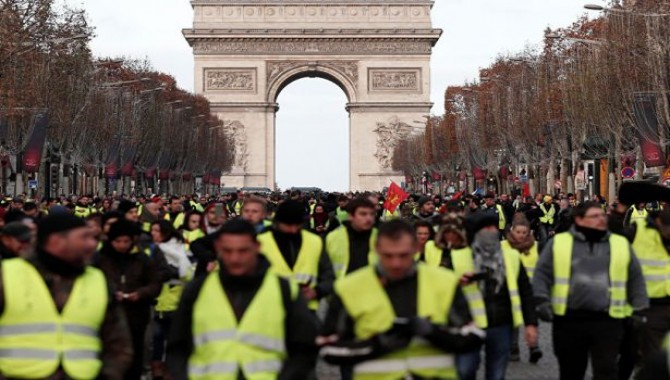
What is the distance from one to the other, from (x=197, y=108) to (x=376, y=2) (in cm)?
1514

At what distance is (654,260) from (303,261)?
3100 mm

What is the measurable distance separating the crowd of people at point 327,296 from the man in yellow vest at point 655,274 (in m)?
0.01

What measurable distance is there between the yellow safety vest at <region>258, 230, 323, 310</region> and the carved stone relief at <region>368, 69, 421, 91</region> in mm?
95260

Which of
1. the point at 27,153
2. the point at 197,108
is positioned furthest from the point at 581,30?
the point at 197,108

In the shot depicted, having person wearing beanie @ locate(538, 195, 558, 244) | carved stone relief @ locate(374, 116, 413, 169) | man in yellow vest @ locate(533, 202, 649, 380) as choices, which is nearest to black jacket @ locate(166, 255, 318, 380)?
man in yellow vest @ locate(533, 202, 649, 380)

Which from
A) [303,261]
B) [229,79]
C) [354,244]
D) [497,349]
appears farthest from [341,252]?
[229,79]

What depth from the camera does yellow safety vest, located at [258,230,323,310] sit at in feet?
39.0

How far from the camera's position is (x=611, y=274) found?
1111 cm

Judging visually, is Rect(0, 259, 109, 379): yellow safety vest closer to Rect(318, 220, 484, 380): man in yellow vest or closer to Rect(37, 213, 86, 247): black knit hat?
Rect(37, 213, 86, 247): black knit hat

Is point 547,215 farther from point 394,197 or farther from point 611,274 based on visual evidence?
point 611,274

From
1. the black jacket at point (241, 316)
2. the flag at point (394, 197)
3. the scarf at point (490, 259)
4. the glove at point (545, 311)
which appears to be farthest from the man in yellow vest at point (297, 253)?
the flag at point (394, 197)

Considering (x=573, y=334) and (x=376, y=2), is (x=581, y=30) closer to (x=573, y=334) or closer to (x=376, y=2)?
(x=376, y=2)

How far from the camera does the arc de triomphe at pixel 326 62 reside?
347ft

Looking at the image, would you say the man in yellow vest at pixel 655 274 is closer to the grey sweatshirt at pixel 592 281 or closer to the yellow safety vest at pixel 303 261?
the grey sweatshirt at pixel 592 281
